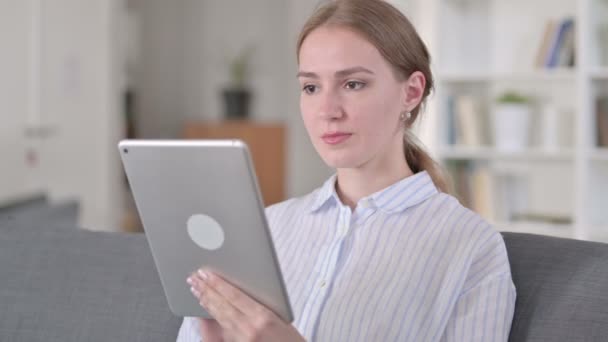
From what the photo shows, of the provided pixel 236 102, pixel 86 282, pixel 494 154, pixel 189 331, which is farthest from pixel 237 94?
pixel 189 331

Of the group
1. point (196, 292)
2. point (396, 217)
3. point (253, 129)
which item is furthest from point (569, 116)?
point (253, 129)

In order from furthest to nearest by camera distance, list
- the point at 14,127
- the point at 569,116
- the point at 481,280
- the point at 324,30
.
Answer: the point at 14,127 < the point at 569,116 < the point at 324,30 < the point at 481,280

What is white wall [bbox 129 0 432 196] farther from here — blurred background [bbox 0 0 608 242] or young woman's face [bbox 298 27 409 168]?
young woman's face [bbox 298 27 409 168]

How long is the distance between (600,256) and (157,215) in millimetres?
670

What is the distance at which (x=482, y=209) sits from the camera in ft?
13.8

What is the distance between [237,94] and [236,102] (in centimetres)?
7

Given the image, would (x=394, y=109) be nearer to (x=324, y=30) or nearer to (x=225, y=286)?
(x=324, y=30)

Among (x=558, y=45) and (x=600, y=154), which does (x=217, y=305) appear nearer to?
(x=600, y=154)

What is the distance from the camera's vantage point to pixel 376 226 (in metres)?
1.55

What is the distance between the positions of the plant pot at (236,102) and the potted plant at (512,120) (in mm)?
3812

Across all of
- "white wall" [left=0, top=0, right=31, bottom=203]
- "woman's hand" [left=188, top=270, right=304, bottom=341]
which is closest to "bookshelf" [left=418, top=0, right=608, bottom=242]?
"white wall" [left=0, top=0, right=31, bottom=203]

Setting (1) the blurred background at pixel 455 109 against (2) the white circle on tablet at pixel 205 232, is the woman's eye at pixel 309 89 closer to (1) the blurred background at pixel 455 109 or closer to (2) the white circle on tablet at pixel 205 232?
(2) the white circle on tablet at pixel 205 232

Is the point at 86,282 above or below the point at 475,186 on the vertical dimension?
above

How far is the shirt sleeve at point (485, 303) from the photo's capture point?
1372mm
